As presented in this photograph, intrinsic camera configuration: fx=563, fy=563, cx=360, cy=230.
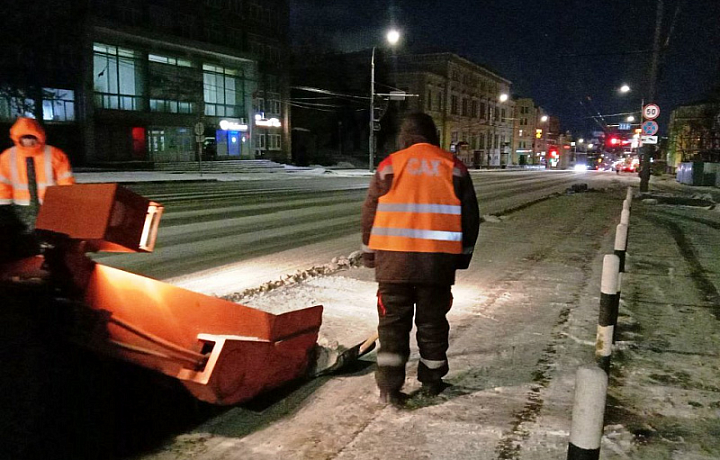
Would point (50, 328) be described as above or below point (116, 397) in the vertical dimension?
above

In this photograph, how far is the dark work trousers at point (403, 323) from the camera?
363 centimetres

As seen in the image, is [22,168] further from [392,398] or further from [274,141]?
[274,141]

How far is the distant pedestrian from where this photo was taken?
3521 millimetres

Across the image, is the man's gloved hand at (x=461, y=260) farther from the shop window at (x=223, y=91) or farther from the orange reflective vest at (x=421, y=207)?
the shop window at (x=223, y=91)

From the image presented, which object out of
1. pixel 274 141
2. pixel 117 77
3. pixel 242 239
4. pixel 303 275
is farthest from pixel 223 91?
pixel 303 275

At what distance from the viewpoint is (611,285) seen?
4.29 metres

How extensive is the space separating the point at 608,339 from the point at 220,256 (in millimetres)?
6180

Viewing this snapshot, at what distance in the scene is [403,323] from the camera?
367 centimetres

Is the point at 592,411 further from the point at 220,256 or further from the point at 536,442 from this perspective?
the point at 220,256

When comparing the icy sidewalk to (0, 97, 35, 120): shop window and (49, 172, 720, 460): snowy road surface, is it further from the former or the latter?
(0, 97, 35, 120): shop window

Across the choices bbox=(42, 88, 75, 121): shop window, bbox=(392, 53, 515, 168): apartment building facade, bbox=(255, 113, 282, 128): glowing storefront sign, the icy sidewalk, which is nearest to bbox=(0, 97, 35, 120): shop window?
bbox=(42, 88, 75, 121): shop window

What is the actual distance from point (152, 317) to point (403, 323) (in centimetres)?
156

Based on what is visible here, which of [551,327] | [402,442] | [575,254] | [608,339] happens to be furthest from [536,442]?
[575,254]

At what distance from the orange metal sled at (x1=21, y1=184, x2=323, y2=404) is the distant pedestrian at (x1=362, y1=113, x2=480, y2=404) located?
0.67m
